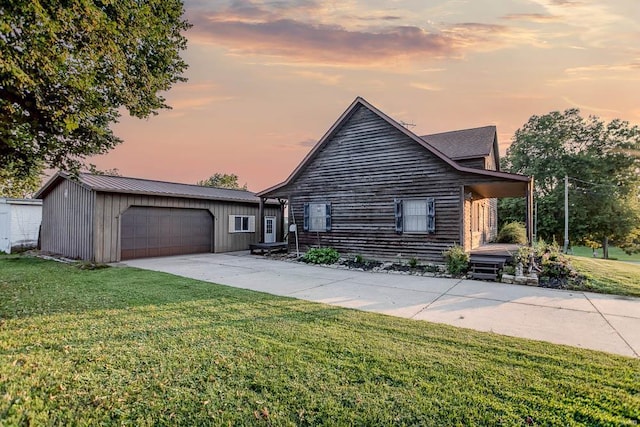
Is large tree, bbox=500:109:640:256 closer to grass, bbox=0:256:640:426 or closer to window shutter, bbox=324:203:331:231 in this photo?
window shutter, bbox=324:203:331:231

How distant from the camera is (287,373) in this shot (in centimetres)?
319

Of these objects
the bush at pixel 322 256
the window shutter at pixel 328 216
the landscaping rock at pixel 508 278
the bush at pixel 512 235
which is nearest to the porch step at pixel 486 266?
A: the landscaping rock at pixel 508 278

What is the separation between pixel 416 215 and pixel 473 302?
224 inches

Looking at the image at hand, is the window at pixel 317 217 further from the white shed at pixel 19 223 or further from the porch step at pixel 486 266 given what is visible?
the white shed at pixel 19 223

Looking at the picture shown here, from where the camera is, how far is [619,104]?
1203 cm

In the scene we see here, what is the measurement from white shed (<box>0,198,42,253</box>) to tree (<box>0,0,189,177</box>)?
459 inches

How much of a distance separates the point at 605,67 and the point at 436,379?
11.4 meters

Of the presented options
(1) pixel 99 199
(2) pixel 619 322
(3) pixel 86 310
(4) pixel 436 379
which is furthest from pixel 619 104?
(1) pixel 99 199

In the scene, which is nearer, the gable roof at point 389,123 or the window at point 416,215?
the gable roof at point 389,123

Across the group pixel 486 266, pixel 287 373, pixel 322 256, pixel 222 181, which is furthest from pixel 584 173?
pixel 222 181

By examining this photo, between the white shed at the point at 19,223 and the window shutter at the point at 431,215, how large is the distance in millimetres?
19446

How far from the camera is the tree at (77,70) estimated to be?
15.8 ft

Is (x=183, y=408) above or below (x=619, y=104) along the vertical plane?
below

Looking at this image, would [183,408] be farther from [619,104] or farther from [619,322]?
[619,104]
